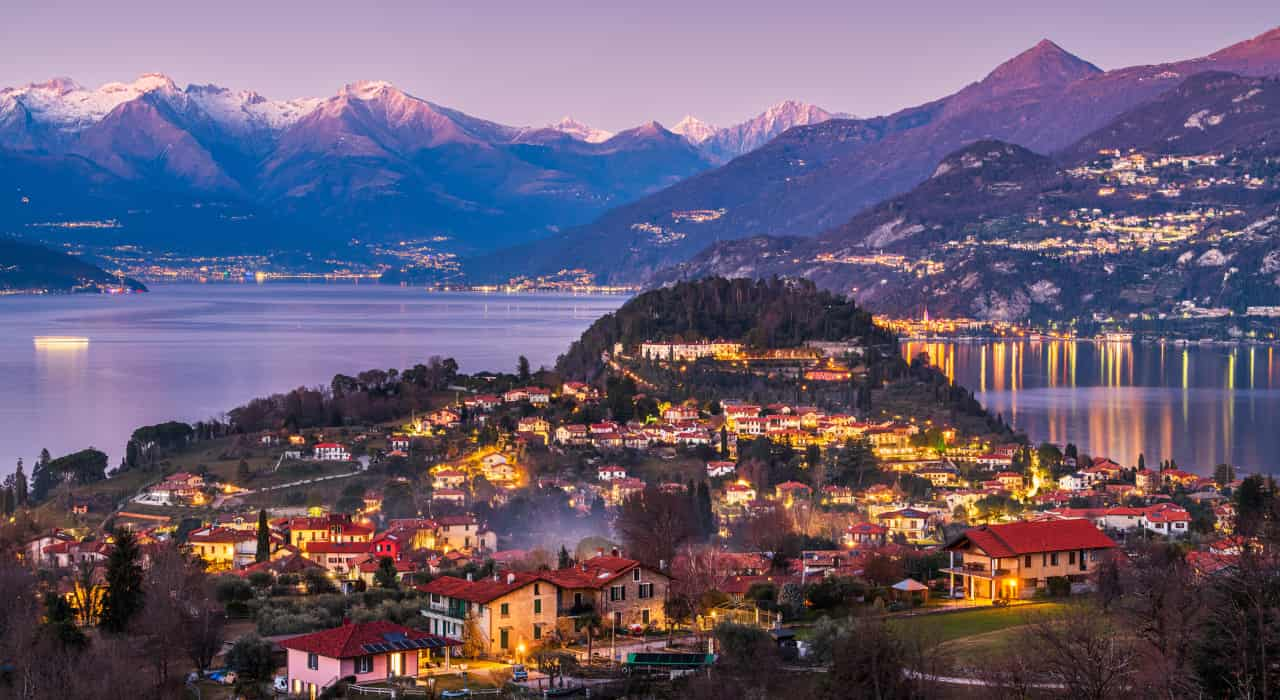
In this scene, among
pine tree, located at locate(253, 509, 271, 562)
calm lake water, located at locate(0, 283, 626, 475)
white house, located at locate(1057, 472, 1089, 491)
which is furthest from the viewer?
calm lake water, located at locate(0, 283, 626, 475)

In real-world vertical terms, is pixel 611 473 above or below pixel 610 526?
above

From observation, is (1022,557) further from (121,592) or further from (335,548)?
(335,548)

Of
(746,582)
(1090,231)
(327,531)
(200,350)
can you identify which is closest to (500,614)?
(746,582)

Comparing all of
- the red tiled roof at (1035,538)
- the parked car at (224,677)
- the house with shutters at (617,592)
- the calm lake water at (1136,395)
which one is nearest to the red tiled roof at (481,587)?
the house with shutters at (617,592)

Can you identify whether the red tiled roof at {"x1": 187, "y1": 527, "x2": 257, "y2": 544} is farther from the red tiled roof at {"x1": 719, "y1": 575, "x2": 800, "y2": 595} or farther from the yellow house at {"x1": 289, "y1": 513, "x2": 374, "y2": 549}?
the red tiled roof at {"x1": 719, "y1": 575, "x2": 800, "y2": 595}

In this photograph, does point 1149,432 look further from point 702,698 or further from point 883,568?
point 702,698

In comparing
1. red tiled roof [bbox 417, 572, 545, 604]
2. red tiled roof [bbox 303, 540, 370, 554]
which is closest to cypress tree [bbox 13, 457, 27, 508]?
red tiled roof [bbox 303, 540, 370, 554]
